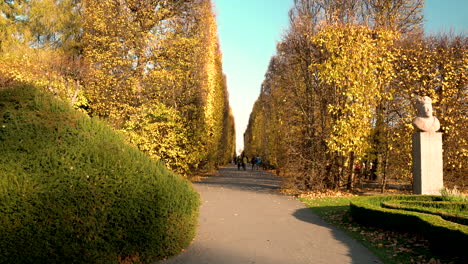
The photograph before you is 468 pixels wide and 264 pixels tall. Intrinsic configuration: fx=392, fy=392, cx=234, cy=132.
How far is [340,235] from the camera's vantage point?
8859 millimetres

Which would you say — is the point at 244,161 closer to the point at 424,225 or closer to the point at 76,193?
the point at 424,225

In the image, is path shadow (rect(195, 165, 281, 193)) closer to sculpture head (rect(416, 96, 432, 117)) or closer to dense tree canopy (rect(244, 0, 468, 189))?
dense tree canopy (rect(244, 0, 468, 189))

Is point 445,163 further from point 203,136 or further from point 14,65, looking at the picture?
point 14,65

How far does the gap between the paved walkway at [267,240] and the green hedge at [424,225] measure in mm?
957

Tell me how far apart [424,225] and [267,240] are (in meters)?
3.03

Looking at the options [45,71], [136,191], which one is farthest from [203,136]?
[136,191]

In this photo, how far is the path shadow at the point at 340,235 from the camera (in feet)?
22.7

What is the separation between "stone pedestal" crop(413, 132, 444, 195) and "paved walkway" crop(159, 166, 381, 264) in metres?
4.24

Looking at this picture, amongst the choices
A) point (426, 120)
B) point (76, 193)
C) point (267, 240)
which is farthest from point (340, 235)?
point (426, 120)

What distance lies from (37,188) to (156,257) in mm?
2122

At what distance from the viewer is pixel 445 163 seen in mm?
17844

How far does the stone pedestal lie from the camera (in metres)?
13.3

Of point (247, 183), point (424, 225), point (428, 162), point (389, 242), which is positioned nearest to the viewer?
point (424, 225)

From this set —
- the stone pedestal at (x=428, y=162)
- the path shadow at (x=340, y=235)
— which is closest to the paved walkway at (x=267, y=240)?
the path shadow at (x=340, y=235)
